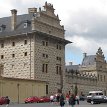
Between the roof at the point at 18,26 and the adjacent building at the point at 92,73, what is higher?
the roof at the point at 18,26

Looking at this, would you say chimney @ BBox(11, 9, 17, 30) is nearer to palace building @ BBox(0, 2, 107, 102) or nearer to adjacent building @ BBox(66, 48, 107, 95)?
palace building @ BBox(0, 2, 107, 102)

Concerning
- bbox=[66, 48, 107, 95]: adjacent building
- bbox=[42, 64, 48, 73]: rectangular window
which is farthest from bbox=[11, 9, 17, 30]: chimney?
bbox=[66, 48, 107, 95]: adjacent building

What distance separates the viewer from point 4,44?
263 feet

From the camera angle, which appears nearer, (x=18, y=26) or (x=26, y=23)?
(x=26, y=23)

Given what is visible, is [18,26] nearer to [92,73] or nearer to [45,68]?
[45,68]

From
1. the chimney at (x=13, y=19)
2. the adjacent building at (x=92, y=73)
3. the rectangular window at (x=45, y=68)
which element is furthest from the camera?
the adjacent building at (x=92, y=73)

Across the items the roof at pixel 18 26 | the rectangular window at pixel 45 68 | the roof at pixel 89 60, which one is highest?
the roof at pixel 18 26

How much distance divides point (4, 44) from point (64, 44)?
43.6 feet

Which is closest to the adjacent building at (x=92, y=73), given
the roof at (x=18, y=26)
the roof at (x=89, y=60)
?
the roof at (x=89, y=60)

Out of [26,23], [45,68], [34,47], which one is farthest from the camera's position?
[45,68]

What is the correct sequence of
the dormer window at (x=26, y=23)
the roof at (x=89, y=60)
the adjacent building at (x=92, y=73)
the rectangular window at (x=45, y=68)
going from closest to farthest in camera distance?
the dormer window at (x=26, y=23) → the rectangular window at (x=45, y=68) → the adjacent building at (x=92, y=73) → the roof at (x=89, y=60)

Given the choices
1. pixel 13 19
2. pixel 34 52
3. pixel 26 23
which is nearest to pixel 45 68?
pixel 34 52

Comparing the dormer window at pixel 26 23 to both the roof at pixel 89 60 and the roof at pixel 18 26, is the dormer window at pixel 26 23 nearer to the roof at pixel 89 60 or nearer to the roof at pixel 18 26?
the roof at pixel 18 26

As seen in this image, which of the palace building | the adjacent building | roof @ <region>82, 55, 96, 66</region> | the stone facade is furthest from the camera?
roof @ <region>82, 55, 96, 66</region>
